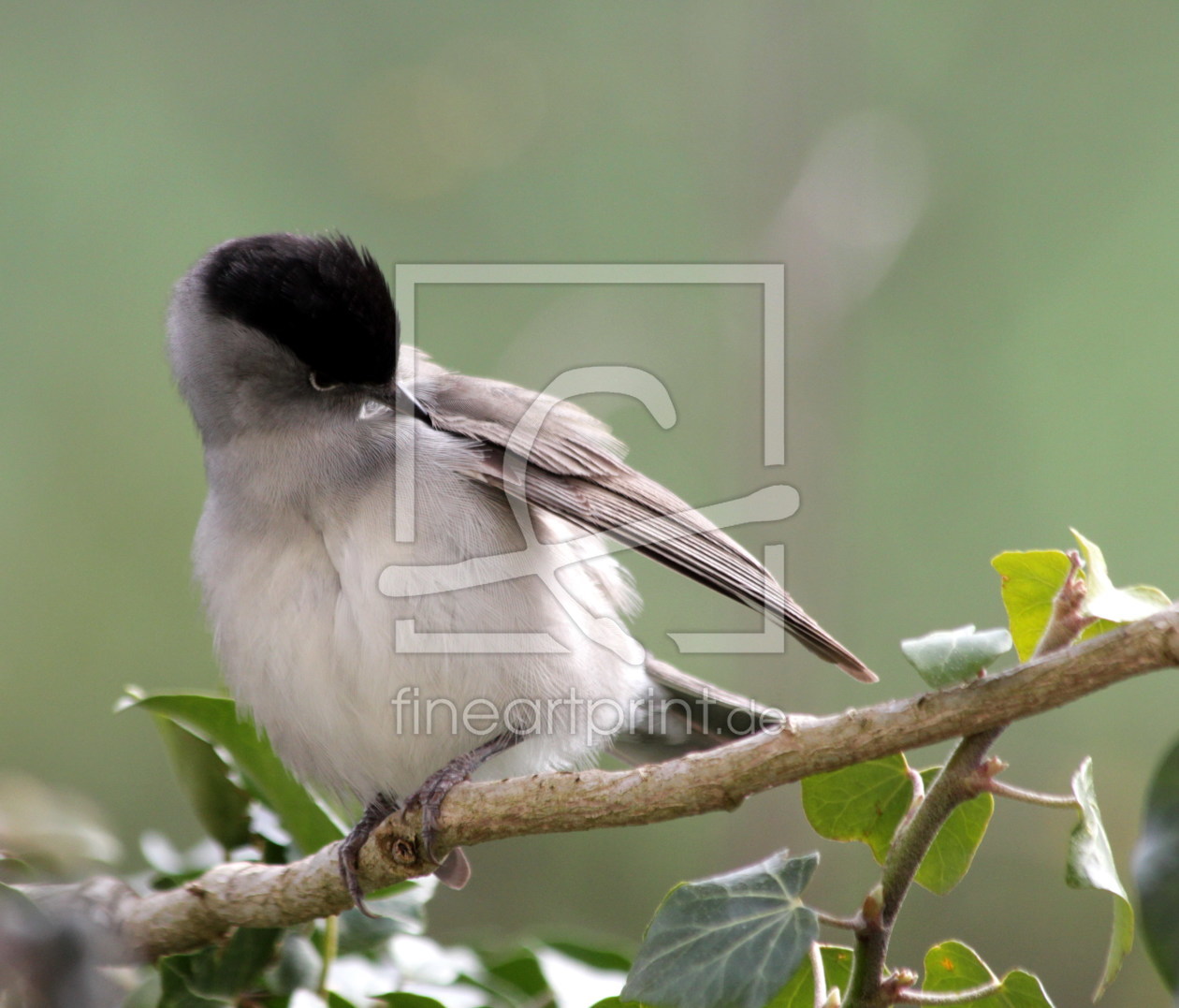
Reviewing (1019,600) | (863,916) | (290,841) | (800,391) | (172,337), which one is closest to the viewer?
(863,916)

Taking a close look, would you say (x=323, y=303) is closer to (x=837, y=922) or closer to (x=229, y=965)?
(x=229, y=965)

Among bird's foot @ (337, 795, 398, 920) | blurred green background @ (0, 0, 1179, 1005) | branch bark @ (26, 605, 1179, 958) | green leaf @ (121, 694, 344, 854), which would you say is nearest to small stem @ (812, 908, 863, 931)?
branch bark @ (26, 605, 1179, 958)

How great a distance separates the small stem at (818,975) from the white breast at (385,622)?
2.61ft

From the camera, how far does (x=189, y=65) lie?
5254mm

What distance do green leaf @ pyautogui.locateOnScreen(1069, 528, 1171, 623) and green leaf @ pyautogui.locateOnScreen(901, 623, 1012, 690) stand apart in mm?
89

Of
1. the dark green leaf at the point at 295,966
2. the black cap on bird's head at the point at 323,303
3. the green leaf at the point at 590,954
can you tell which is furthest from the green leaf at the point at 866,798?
the black cap on bird's head at the point at 323,303

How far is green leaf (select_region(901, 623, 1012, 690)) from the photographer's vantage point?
104cm

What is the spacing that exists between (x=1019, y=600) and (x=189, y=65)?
515 centimetres

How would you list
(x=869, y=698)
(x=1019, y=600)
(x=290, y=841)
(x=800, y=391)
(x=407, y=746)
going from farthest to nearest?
(x=869, y=698)
(x=800, y=391)
(x=407, y=746)
(x=290, y=841)
(x=1019, y=600)

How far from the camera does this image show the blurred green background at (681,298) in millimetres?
4562

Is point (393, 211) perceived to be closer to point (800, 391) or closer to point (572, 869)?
point (800, 391)

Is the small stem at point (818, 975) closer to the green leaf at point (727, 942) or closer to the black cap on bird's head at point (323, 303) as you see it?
the green leaf at point (727, 942)

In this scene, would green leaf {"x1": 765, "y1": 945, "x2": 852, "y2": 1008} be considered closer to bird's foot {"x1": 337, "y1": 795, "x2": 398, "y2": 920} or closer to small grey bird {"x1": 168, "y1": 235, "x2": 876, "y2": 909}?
small grey bird {"x1": 168, "y1": 235, "x2": 876, "y2": 909}

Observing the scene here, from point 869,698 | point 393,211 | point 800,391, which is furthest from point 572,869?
point 393,211
